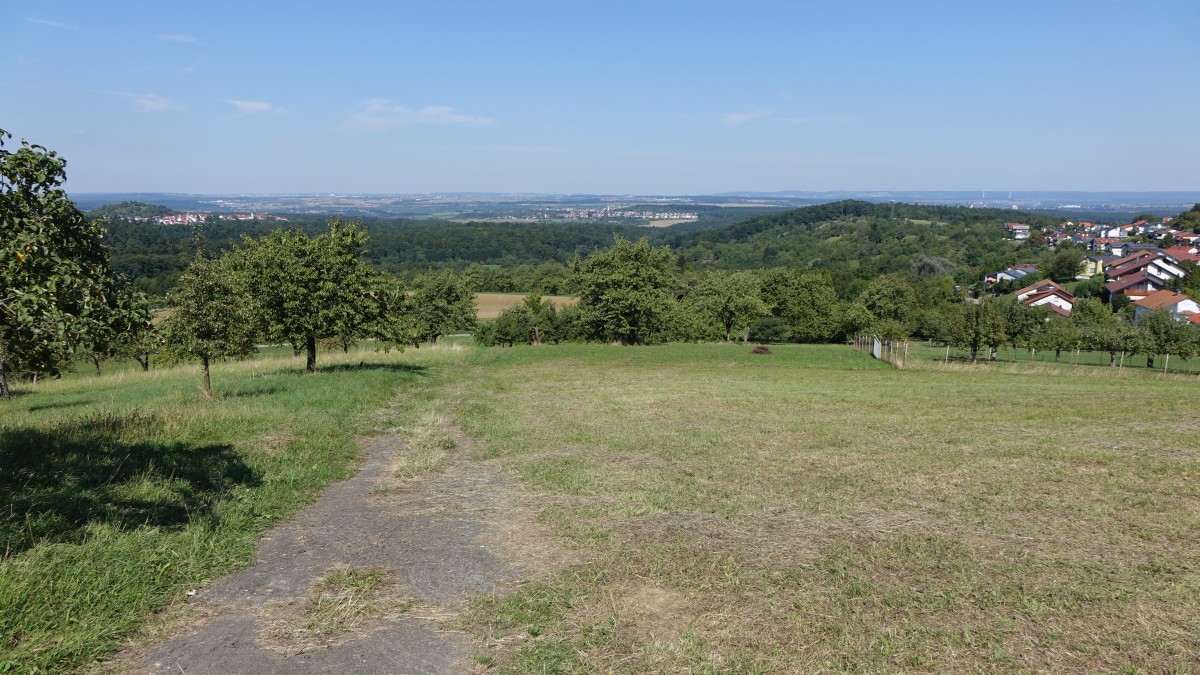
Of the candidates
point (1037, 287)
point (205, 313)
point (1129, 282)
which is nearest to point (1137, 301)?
point (1129, 282)

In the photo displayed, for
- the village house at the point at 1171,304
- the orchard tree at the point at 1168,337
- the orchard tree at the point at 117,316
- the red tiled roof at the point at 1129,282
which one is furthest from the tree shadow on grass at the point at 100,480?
the red tiled roof at the point at 1129,282

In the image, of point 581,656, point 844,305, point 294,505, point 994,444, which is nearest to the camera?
point 581,656

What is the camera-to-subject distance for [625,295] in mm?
52062

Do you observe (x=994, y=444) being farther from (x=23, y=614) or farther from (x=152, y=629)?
(x=23, y=614)

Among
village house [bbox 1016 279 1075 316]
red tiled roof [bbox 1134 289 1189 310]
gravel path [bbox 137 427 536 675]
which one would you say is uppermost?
gravel path [bbox 137 427 536 675]

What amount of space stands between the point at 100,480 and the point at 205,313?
10.2m

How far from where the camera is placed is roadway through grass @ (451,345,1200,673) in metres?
6.41

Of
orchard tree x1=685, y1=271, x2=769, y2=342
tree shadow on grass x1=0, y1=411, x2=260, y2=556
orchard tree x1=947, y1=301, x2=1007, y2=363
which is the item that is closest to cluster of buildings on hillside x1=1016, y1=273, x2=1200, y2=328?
orchard tree x1=685, y1=271, x2=769, y2=342

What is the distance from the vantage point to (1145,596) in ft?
24.1

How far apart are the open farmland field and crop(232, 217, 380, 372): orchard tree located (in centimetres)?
6384

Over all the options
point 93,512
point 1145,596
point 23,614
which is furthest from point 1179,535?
point 93,512

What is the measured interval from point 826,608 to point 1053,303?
119 m

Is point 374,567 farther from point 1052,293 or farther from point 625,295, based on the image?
point 1052,293

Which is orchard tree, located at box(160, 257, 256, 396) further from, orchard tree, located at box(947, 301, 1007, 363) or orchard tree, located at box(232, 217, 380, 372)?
orchard tree, located at box(947, 301, 1007, 363)
